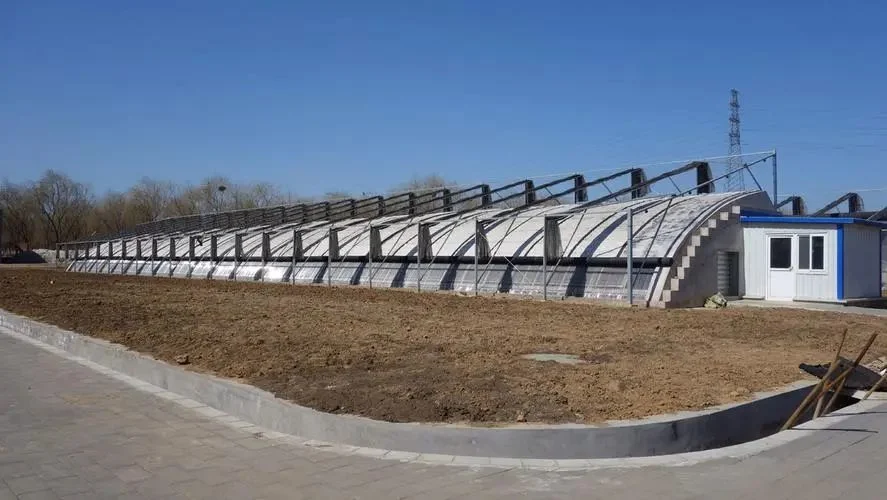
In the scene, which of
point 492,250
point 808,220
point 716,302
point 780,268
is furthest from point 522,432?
point 492,250

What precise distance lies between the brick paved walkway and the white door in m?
15.6

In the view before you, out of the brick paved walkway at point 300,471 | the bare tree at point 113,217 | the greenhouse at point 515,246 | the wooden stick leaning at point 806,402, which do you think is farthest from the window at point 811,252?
the bare tree at point 113,217

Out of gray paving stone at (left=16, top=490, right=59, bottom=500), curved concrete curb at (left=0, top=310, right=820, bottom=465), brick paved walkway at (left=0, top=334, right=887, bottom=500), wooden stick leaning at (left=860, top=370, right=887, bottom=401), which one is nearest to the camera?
gray paving stone at (left=16, top=490, right=59, bottom=500)

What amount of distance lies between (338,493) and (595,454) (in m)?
2.44

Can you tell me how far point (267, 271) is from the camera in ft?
129

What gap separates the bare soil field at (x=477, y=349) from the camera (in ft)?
26.3

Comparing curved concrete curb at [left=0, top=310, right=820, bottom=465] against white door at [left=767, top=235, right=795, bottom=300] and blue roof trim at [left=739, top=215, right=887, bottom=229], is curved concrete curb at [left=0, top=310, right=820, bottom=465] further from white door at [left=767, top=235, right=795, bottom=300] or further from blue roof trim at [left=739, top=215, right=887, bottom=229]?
white door at [left=767, top=235, right=795, bottom=300]

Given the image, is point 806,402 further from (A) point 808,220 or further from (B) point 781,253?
(B) point 781,253

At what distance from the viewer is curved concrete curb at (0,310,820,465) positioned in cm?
665

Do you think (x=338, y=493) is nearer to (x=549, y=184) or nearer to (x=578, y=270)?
(x=578, y=270)

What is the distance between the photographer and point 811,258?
2225 cm

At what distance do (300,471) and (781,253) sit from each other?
67.9 ft

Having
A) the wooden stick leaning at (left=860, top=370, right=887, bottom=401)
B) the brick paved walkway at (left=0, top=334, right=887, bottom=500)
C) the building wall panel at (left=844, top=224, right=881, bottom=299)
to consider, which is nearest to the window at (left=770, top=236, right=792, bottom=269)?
the building wall panel at (left=844, top=224, right=881, bottom=299)

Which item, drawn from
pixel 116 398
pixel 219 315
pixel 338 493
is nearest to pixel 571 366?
pixel 338 493
